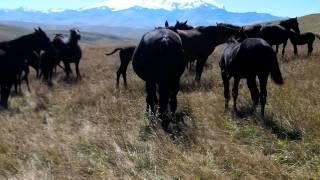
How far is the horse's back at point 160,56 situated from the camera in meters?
9.27

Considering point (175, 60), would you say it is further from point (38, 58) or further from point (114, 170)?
point (38, 58)

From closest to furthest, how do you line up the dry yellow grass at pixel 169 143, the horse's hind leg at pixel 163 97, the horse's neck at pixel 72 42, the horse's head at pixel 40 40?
1. the dry yellow grass at pixel 169 143
2. the horse's hind leg at pixel 163 97
3. the horse's head at pixel 40 40
4. the horse's neck at pixel 72 42

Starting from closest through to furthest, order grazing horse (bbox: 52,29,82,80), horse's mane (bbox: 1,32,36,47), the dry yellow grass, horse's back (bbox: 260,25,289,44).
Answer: the dry yellow grass < horse's mane (bbox: 1,32,36,47) < horse's back (bbox: 260,25,289,44) < grazing horse (bbox: 52,29,82,80)

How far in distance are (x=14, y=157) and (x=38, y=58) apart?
1455cm

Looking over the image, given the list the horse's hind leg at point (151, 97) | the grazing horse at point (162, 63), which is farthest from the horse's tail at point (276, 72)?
the horse's hind leg at point (151, 97)

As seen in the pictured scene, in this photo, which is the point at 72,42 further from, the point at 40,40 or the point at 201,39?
the point at 201,39

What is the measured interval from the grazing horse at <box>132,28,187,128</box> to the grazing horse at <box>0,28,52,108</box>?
21.5ft

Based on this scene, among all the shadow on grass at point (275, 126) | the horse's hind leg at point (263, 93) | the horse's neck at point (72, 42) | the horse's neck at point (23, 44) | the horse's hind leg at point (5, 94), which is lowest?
the horse's hind leg at point (5, 94)

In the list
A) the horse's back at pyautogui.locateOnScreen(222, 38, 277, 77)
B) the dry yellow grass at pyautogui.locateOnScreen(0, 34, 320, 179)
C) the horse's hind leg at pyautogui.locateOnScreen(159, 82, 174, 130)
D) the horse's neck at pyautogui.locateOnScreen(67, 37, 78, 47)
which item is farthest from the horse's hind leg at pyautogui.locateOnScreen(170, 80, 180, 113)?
the horse's neck at pyautogui.locateOnScreen(67, 37, 78, 47)

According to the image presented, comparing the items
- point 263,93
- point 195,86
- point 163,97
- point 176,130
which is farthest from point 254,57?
point 195,86

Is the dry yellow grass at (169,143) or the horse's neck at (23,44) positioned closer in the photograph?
the dry yellow grass at (169,143)

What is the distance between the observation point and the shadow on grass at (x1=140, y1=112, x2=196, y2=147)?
7793mm

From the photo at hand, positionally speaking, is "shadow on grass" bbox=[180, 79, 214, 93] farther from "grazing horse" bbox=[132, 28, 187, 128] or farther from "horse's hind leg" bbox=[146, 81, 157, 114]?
"grazing horse" bbox=[132, 28, 187, 128]

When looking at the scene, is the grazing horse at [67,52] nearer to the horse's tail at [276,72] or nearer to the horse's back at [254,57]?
the horse's back at [254,57]
